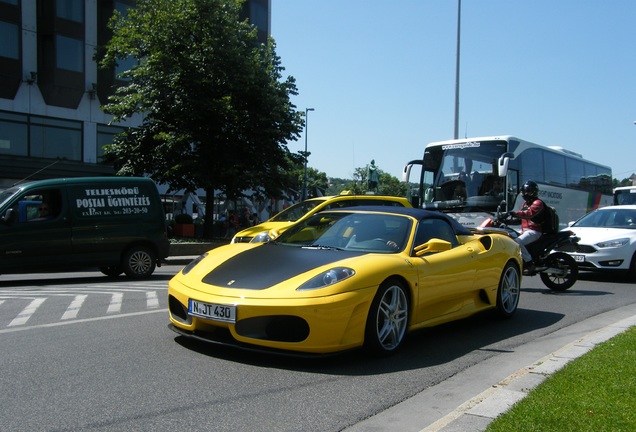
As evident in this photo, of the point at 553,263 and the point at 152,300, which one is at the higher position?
the point at 553,263

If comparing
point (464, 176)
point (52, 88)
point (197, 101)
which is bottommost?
point (464, 176)

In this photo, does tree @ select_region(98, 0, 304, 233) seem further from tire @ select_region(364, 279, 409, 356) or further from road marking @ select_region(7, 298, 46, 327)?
tire @ select_region(364, 279, 409, 356)

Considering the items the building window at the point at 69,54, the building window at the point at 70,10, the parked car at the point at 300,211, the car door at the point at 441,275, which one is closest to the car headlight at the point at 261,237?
the parked car at the point at 300,211

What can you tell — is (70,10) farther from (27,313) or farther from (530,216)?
(27,313)

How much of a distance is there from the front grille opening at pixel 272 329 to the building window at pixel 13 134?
29661mm

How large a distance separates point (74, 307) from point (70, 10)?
2899cm

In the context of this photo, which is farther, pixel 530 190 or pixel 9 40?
pixel 9 40

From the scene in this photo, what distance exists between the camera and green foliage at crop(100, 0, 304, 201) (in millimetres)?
24109

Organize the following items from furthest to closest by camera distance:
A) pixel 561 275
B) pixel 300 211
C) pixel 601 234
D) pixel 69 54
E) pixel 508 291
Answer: pixel 69 54, pixel 300 211, pixel 601 234, pixel 561 275, pixel 508 291

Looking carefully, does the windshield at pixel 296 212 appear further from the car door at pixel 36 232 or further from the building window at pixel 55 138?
the building window at pixel 55 138

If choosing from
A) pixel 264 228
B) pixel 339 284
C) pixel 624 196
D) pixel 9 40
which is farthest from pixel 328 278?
pixel 9 40

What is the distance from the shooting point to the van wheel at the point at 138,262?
12.6 m

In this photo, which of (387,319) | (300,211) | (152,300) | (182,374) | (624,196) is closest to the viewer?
(182,374)

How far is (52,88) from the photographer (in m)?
32.5
